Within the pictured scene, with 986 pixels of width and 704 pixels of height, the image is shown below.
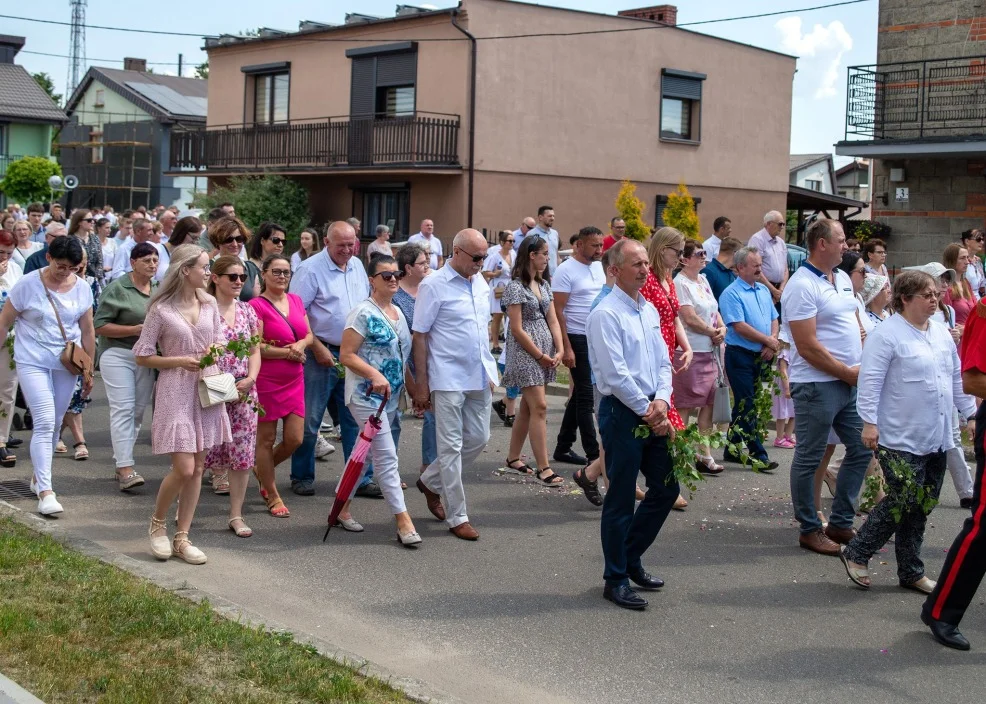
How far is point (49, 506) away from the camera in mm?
7930

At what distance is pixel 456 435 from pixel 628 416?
162 cm

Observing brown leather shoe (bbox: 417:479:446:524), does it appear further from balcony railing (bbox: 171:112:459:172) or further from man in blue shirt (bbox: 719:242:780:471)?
balcony railing (bbox: 171:112:459:172)

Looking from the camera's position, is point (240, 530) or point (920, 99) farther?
point (920, 99)

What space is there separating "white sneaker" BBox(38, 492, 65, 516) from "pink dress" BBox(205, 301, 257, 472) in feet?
3.75

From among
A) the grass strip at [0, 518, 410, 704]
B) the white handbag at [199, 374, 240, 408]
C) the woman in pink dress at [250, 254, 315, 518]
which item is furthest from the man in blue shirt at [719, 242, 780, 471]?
the grass strip at [0, 518, 410, 704]

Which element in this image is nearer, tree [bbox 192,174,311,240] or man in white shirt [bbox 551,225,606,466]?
man in white shirt [bbox 551,225,606,466]

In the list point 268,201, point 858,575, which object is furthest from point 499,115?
point 858,575

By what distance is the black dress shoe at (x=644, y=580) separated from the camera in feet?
21.9

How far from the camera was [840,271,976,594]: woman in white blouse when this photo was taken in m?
6.54

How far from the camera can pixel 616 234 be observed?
17.7m

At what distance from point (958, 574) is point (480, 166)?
75.0 feet

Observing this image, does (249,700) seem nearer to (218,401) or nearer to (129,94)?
(218,401)

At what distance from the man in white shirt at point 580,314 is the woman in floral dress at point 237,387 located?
3048 mm

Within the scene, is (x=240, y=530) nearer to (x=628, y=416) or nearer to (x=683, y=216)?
(x=628, y=416)
